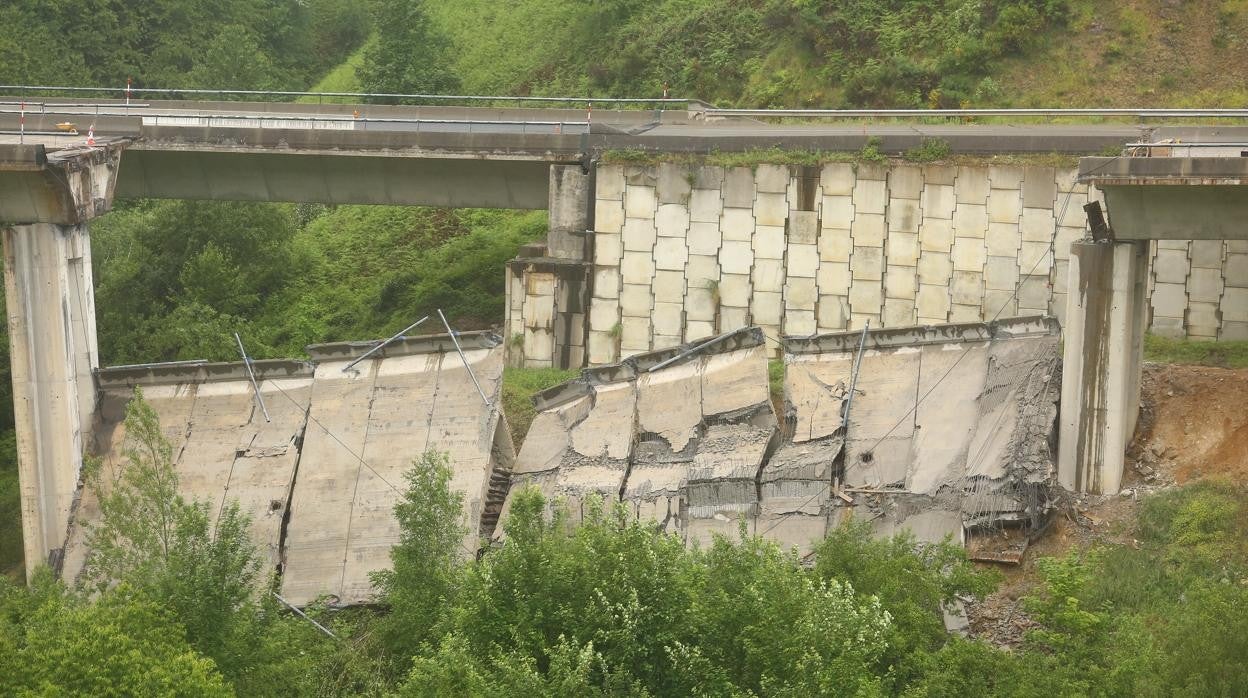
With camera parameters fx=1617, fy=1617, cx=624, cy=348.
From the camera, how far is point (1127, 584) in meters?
22.2

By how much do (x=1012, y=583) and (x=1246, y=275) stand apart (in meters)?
8.91

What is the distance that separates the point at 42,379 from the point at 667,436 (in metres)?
11.1

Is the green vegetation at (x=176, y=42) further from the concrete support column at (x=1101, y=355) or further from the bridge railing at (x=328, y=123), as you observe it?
the concrete support column at (x=1101, y=355)

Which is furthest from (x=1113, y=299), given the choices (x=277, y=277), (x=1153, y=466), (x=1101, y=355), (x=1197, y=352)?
(x=277, y=277)

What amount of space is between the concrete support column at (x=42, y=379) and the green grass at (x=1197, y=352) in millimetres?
19184

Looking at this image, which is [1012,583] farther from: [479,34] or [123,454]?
[479,34]

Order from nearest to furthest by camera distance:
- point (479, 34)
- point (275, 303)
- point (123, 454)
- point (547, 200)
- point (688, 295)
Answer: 1. point (123, 454)
2. point (688, 295)
3. point (547, 200)
4. point (275, 303)
5. point (479, 34)

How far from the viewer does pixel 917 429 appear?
26.6 m

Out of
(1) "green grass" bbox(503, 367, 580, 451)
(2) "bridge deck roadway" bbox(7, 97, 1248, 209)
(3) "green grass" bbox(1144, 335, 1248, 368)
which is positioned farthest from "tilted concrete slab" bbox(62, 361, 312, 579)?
(3) "green grass" bbox(1144, 335, 1248, 368)

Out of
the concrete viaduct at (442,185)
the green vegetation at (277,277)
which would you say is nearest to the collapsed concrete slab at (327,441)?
the concrete viaduct at (442,185)

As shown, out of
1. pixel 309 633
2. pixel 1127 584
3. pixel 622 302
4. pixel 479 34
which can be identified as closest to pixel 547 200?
pixel 622 302

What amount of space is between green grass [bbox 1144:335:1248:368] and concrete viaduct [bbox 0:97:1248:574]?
3384 millimetres

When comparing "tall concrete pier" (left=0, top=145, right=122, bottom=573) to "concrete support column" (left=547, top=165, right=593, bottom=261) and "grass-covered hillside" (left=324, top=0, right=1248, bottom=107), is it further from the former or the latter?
"grass-covered hillside" (left=324, top=0, right=1248, bottom=107)

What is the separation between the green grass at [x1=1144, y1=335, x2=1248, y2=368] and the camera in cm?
2831
